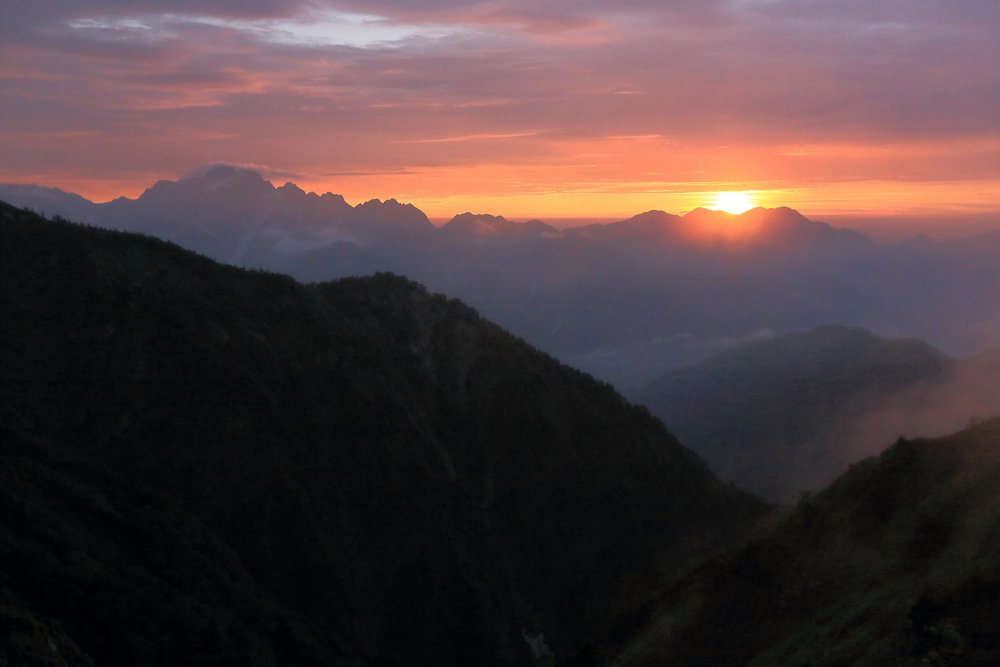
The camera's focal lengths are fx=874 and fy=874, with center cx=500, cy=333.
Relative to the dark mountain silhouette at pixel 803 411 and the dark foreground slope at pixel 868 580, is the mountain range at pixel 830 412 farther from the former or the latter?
the dark foreground slope at pixel 868 580

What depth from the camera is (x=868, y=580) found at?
2117cm

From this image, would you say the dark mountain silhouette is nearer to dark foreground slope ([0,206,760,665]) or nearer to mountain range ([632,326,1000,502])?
mountain range ([632,326,1000,502])

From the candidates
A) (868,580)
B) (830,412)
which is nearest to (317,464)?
(868,580)

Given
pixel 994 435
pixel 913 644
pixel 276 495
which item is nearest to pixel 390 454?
pixel 276 495

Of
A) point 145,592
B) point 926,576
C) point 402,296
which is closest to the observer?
point 926,576

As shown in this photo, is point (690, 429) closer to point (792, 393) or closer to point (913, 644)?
point (792, 393)

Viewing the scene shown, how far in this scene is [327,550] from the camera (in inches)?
1865

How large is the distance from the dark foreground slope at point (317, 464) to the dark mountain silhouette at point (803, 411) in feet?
125

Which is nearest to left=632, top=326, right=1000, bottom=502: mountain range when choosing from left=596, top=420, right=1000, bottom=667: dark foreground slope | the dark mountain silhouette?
the dark mountain silhouette

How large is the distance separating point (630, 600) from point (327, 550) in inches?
928

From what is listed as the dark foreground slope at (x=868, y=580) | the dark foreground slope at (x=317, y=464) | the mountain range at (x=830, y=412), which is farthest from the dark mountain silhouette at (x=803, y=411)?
the dark foreground slope at (x=868, y=580)

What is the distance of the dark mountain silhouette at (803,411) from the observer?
367 ft

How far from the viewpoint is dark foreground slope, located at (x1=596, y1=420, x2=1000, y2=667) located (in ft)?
57.3

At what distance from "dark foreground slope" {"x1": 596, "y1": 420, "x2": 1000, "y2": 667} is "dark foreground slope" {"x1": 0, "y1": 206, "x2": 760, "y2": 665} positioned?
1548cm
